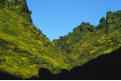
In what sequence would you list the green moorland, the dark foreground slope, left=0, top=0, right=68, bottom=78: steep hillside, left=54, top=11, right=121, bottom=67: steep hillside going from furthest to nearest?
left=54, top=11, right=121, bottom=67: steep hillside < the green moorland < left=0, top=0, right=68, bottom=78: steep hillside < the dark foreground slope

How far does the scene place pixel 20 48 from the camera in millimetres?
88625

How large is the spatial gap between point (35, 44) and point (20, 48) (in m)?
18.8

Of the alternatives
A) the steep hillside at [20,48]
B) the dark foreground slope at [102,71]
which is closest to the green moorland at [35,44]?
the steep hillside at [20,48]

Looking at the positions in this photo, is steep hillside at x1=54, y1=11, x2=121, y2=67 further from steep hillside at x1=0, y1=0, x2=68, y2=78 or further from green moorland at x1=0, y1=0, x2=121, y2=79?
steep hillside at x1=0, y1=0, x2=68, y2=78

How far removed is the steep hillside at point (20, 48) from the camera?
71.1 meters

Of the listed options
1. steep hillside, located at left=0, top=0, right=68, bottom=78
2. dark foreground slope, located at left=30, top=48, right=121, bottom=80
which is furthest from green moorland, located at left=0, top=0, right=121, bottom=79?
dark foreground slope, located at left=30, top=48, right=121, bottom=80

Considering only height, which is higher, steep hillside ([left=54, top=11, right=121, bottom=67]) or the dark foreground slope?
steep hillside ([left=54, top=11, right=121, bottom=67])

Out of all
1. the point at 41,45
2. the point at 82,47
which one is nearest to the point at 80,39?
the point at 82,47

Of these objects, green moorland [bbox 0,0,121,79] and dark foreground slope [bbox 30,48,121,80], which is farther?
green moorland [bbox 0,0,121,79]

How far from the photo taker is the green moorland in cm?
7722

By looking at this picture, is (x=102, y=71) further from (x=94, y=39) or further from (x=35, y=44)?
(x=94, y=39)

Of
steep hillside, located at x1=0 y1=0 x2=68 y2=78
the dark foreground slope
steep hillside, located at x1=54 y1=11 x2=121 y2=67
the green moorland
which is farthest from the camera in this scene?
steep hillside, located at x1=54 y1=11 x2=121 y2=67

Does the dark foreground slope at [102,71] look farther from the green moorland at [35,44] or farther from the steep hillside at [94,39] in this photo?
the steep hillside at [94,39]

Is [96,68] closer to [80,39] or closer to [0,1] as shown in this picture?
[0,1]
